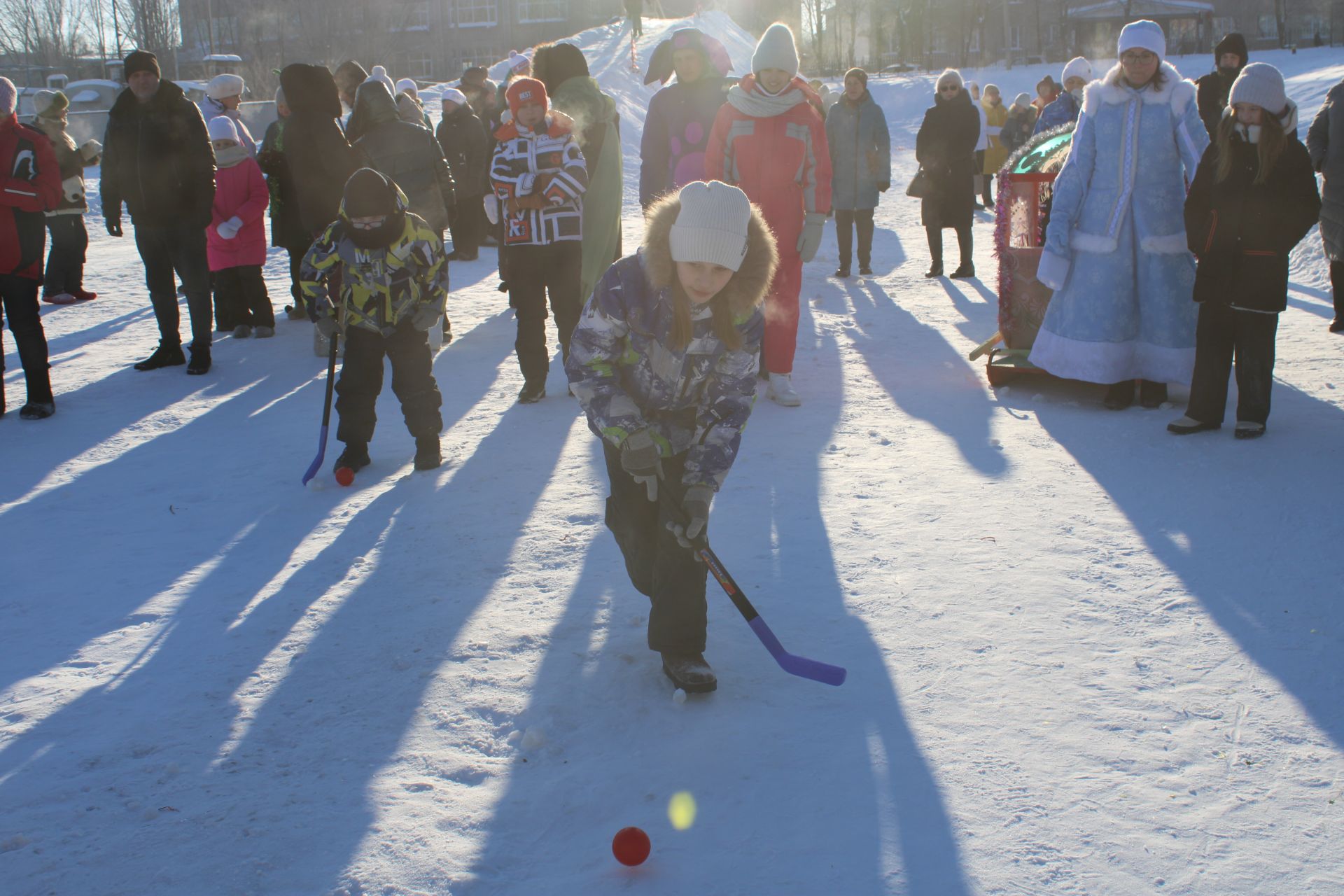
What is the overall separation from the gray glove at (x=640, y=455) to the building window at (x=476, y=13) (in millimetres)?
59450

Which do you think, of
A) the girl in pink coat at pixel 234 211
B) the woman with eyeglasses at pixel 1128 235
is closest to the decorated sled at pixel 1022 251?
the woman with eyeglasses at pixel 1128 235

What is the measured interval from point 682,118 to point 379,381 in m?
2.89

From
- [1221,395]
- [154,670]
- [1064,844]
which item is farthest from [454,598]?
[1221,395]

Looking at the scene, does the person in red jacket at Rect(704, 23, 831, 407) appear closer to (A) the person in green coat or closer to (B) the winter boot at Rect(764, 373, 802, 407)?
(B) the winter boot at Rect(764, 373, 802, 407)

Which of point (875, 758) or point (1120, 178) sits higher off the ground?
point (1120, 178)

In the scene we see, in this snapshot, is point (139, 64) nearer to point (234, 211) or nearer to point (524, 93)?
point (234, 211)

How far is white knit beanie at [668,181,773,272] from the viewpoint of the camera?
9.76 ft

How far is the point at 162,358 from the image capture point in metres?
7.54

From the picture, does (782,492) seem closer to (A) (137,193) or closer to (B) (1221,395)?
(B) (1221,395)

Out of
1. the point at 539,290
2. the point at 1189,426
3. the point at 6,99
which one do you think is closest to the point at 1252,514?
the point at 1189,426

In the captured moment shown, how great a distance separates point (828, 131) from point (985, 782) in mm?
8535

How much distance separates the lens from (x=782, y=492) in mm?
4957

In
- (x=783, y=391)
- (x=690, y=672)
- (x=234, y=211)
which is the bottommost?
(x=690, y=672)

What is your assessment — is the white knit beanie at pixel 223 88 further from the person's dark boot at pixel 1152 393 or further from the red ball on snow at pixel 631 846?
the red ball on snow at pixel 631 846
